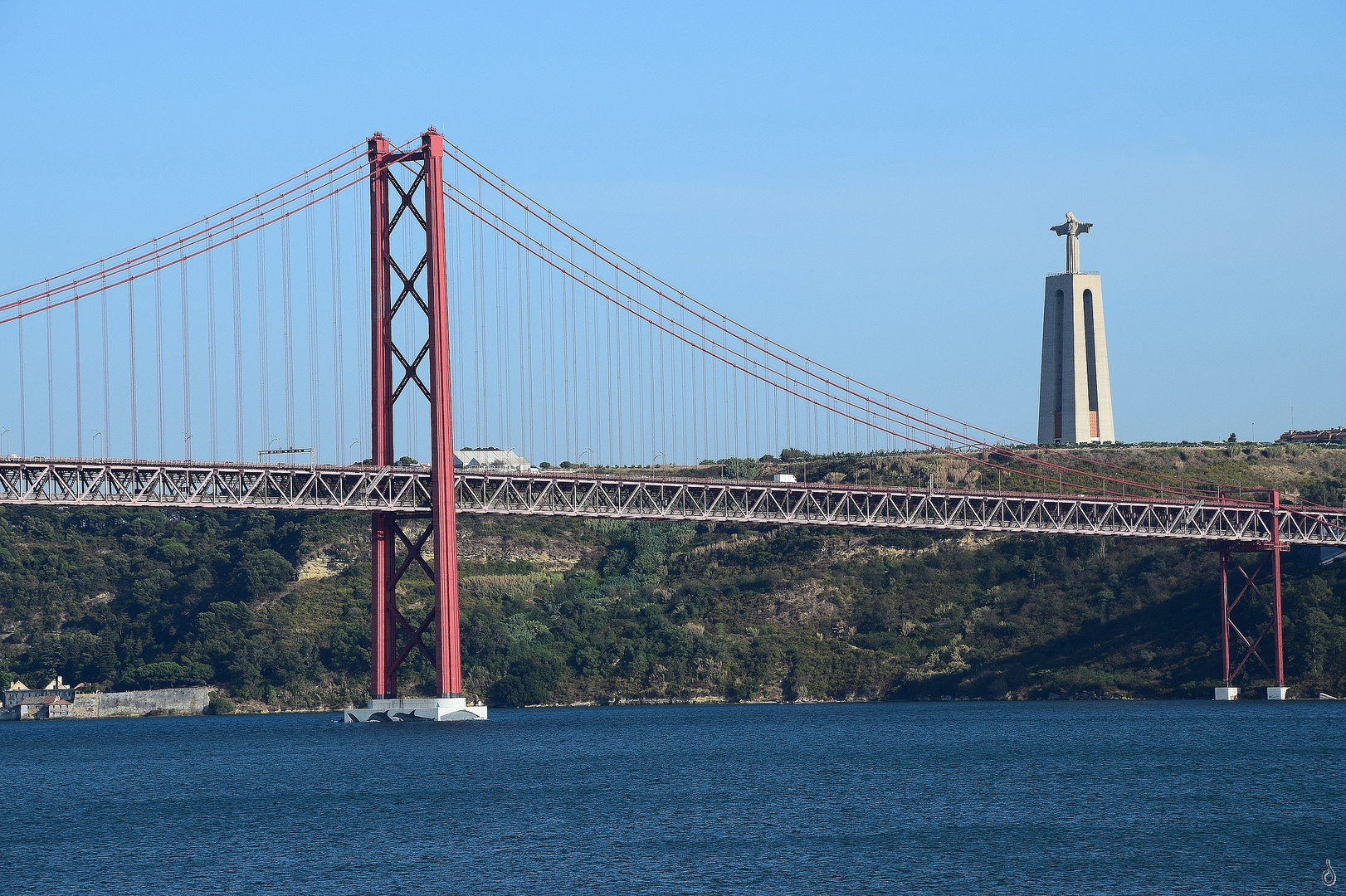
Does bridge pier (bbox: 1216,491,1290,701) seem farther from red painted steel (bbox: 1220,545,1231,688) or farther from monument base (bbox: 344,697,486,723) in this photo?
monument base (bbox: 344,697,486,723)

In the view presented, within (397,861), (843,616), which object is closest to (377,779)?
(397,861)

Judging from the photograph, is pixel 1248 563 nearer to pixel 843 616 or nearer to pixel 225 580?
pixel 843 616

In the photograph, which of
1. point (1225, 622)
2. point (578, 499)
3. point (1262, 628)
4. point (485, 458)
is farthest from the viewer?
point (485, 458)

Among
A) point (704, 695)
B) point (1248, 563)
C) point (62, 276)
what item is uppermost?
point (62, 276)

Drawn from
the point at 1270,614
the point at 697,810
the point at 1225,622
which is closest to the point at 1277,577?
the point at 1270,614

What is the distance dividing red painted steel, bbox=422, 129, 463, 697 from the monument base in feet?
1.56

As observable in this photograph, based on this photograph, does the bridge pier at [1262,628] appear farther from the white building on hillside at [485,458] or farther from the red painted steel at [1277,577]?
the white building on hillside at [485,458]

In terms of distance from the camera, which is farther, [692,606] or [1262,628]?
[692,606]

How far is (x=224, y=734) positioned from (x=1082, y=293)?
6985 cm

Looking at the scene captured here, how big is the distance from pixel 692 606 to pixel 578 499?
33.6m

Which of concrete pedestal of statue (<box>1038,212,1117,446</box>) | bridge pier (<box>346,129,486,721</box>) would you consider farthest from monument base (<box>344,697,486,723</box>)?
concrete pedestal of statue (<box>1038,212,1117,446</box>)

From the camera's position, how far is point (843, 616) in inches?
4161

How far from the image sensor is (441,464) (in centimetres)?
6688

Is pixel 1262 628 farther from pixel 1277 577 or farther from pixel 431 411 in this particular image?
pixel 431 411
